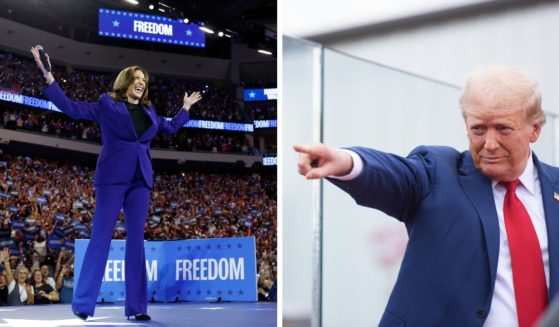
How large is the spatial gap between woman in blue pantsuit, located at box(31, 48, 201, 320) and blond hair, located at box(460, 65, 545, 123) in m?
2.77

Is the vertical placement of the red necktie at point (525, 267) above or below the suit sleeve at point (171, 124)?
below

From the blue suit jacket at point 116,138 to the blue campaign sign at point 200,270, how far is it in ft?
6.16

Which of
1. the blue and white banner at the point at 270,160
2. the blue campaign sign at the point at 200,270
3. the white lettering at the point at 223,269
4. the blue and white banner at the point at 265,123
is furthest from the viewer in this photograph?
the blue and white banner at the point at 265,123

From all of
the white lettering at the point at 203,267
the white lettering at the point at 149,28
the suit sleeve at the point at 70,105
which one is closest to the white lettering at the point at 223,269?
the white lettering at the point at 203,267

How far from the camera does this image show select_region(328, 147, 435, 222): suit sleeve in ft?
4.21

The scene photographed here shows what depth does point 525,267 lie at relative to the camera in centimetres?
133

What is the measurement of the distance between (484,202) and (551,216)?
0.13 m

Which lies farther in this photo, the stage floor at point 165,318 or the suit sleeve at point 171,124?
the suit sleeve at point 171,124

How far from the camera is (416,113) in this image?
148 cm

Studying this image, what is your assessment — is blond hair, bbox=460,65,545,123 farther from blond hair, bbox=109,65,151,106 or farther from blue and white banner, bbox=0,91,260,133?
blue and white banner, bbox=0,91,260,133

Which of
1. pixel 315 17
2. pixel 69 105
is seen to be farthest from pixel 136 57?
pixel 315 17

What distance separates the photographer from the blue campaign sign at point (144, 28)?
27.3 feet

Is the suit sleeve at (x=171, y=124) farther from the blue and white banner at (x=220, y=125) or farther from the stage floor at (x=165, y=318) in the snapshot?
the blue and white banner at (x=220, y=125)

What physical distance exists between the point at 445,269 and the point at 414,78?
41cm
